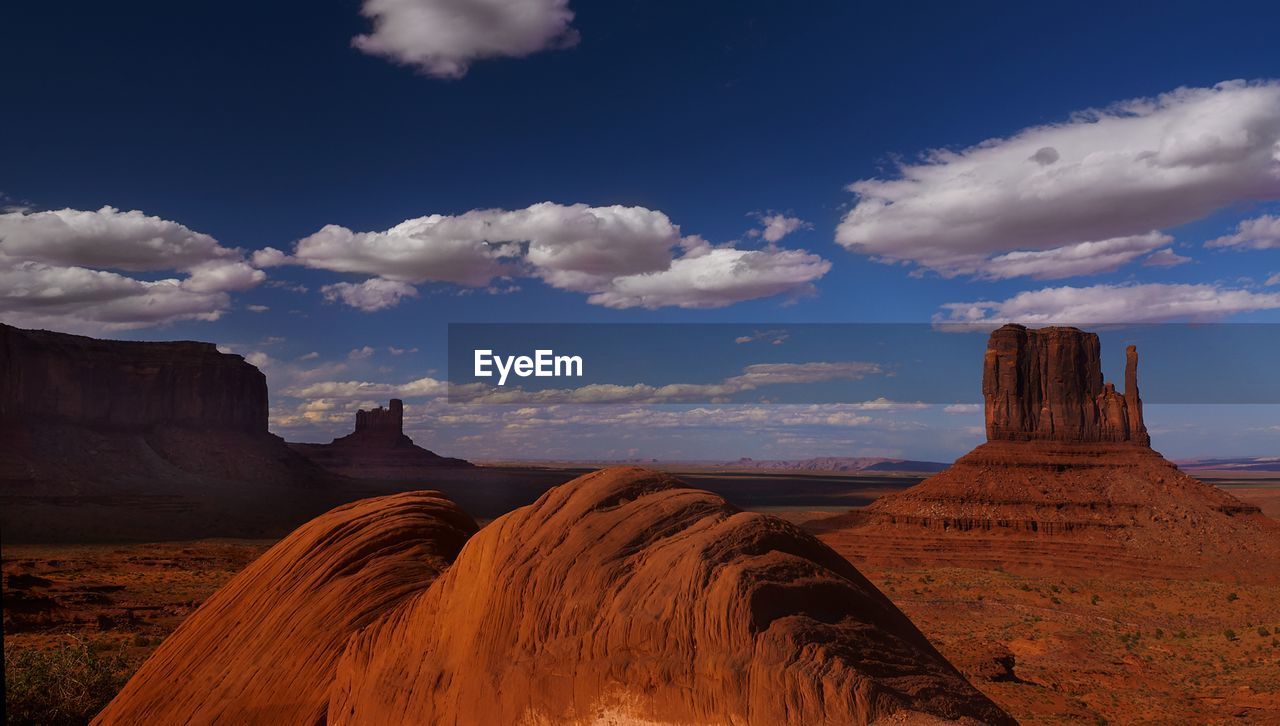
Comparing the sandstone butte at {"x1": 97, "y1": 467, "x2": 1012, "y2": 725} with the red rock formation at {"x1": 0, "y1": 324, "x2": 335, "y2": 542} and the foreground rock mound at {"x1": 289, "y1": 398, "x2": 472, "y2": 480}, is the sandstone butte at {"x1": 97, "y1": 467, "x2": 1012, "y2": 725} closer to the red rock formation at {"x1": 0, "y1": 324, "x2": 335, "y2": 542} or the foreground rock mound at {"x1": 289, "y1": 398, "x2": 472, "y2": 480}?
the red rock formation at {"x1": 0, "y1": 324, "x2": 335, "y2": 542}

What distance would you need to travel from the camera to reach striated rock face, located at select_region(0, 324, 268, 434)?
291 feet

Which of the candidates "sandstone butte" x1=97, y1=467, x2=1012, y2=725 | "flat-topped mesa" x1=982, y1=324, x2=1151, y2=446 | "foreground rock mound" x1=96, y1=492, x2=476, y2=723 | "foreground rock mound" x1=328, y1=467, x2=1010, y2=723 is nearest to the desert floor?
"foreground rock mound" x1=96, y1=492, x2=476, y2=723

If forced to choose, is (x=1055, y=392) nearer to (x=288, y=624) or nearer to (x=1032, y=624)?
(x=1032, y=624)

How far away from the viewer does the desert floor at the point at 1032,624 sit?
73.6 ft

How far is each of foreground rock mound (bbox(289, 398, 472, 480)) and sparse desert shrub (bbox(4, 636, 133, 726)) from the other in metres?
145

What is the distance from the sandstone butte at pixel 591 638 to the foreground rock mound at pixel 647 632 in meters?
0.01

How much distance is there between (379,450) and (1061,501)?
14138 centimetres

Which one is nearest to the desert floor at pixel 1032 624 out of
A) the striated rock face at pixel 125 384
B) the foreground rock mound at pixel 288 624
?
the foreground rock mound at pixel 288 624

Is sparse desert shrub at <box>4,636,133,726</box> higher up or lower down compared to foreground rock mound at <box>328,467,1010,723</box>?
lower down

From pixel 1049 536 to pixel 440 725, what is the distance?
56.8 m

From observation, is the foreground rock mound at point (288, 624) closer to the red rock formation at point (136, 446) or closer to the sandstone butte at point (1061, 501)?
the sandstone butte at point (1061, 501)

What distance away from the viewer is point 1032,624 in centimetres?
3484

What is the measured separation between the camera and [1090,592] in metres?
43.5

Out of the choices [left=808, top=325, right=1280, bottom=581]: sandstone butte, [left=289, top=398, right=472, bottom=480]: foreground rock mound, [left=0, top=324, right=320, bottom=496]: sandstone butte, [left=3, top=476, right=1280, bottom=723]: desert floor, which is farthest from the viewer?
[left=289, top=398, right=472, bottom=480]: foreground rock mound
